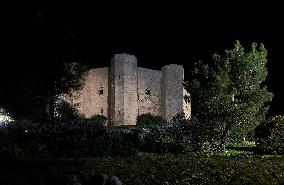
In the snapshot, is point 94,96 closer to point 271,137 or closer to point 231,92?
point 231,92

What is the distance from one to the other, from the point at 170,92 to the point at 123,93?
539 cm

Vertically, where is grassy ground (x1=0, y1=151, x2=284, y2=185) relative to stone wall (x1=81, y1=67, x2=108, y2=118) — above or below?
below

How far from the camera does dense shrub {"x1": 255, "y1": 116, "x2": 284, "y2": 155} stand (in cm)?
1684

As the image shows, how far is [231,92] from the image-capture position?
21.9 metres

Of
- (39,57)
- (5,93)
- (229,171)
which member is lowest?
(229,171)

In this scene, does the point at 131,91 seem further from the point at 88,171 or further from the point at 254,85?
the point at 88,171

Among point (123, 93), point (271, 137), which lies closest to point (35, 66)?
point (271, 137)

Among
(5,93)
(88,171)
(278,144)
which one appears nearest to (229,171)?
(88,171)

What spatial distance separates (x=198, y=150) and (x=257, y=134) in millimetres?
2557

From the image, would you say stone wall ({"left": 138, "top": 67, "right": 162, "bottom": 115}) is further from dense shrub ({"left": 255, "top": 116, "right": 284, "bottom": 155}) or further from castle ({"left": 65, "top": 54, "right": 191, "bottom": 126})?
dense shrub ({"left": 255, "top": 116, "right": 284, "bottom": 155})

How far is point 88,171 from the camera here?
909 centimetres

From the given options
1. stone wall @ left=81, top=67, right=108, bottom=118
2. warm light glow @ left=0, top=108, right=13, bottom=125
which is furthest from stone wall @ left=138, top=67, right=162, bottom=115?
warm light glow @ left=0, top=108, right=13, bottom=125

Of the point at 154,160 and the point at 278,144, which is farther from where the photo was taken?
the point at 278,144

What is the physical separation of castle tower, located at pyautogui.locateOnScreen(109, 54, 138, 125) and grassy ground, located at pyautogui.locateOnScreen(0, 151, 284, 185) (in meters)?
34.7
